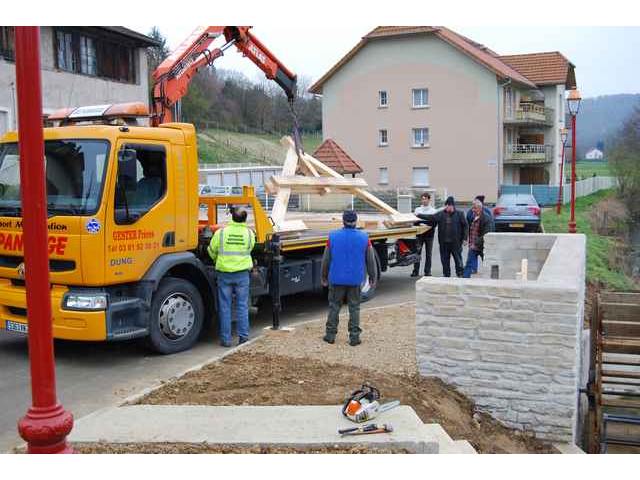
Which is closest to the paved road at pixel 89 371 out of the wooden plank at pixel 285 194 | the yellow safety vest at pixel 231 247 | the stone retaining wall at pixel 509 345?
the yellow safety vest at pixel 231 247

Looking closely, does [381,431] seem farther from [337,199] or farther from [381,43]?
[381,43]

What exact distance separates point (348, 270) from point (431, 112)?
37122mm

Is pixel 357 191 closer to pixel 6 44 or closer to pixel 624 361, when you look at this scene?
pixel 624 361

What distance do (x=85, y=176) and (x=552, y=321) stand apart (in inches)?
200

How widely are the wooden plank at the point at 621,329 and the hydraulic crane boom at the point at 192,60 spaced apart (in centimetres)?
655

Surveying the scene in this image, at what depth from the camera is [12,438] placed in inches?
227

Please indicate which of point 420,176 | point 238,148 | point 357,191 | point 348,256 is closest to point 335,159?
point 420,176

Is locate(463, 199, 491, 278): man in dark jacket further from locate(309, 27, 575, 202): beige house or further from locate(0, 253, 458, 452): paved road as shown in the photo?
locate(309, 27, 575, 202): beige house

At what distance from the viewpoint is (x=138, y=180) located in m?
8.23

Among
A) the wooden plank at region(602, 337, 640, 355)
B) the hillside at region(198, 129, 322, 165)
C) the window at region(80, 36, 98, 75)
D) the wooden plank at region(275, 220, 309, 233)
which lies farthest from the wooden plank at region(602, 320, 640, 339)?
the hillside at region(198, 129, 322, 165)

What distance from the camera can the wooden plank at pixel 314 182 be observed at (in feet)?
38.1

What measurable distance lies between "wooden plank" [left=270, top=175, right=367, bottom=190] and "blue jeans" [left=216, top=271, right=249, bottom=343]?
3.02m

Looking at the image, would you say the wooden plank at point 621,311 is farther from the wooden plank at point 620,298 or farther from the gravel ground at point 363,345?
the gravel ground at point 363,345

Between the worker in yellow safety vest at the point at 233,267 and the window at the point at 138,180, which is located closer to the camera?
the window at the point at 138,180
